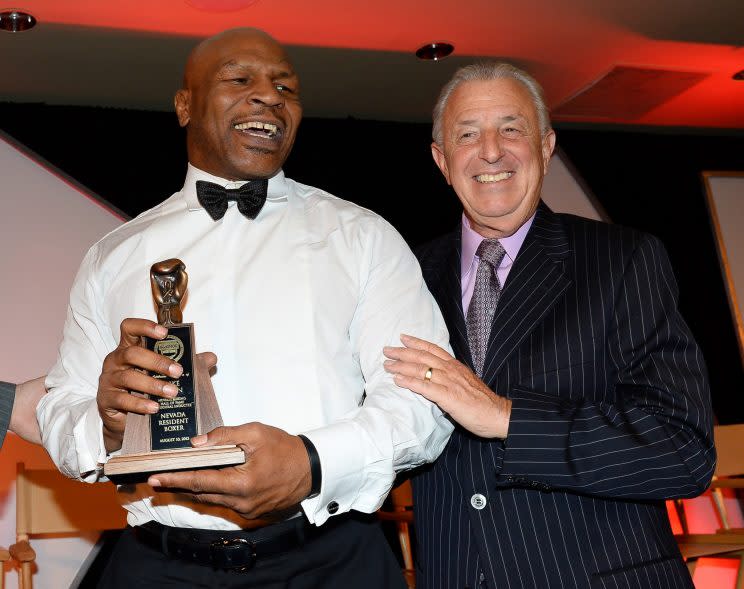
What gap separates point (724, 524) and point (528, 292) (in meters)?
4.02

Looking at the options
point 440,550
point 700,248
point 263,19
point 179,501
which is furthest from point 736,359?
point 179,501

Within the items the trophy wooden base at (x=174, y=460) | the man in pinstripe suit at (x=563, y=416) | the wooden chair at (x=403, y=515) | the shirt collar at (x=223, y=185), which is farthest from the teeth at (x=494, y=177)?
the wooden chair at (x=403, y=515)

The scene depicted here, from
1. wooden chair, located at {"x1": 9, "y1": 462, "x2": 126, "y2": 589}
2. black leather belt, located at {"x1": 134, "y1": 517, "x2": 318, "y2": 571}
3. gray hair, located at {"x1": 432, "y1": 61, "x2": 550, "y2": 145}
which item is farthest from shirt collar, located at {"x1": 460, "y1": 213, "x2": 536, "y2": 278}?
wooden chair, located at {"x1": 9, "y1": 462, "x2": 126, "y2": 589}

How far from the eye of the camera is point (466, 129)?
7.63ft

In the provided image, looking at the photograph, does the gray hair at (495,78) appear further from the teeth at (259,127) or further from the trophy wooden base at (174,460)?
the trophy wooden base at (174,460)

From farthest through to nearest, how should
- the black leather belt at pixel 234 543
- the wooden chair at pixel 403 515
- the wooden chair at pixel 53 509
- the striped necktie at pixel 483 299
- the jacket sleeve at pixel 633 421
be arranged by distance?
the wooden chair at pixel 403 515, the wooden chair at pixel 53 509, the striped necktie at pixel 483 299, the jacket sleeve at pixel 633 421, the black leather belt at pixel 234 543

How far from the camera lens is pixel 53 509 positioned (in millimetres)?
4176

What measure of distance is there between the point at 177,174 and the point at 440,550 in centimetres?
389

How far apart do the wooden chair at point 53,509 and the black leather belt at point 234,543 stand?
2421mm

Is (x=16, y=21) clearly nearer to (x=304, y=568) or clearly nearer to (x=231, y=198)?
(x=231, y=198)

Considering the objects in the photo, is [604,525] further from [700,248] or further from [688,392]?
[700,248]

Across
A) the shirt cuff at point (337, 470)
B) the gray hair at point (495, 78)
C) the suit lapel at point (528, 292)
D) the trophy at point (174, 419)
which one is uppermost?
the gray hair at point (495, 78)

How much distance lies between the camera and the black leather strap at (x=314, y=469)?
161 centimetres

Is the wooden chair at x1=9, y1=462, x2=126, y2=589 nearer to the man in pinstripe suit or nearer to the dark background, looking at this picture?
the dark background
